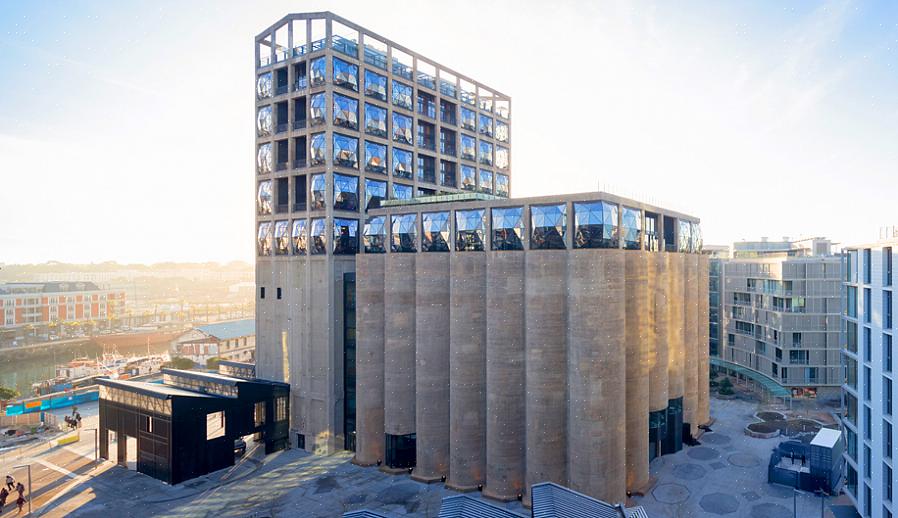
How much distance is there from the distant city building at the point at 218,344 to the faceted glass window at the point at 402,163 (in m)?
59.1

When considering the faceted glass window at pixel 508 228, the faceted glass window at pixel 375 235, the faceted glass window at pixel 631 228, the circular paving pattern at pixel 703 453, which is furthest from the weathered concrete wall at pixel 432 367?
the circular paving pattern at pixel 703 453

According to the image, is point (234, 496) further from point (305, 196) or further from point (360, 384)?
point (305, 196)

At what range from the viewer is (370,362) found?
40.7 meters

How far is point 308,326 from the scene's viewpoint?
1758 inches

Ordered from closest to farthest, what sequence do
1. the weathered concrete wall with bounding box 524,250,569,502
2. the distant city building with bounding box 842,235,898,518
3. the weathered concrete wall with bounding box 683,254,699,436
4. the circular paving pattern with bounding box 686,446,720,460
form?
the distant city building with bounding box 842,235,898,518
the weathered concrete wall with bounding box 524,250,569,502
the circular paving pattern with bounding box 686,446,720,460
the weathered concrete wall with bounding box 683,254,699,436

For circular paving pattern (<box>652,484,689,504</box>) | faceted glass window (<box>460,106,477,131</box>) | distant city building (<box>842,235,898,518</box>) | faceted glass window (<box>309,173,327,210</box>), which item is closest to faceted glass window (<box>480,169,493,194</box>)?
faceted glass window (<box>460,106,477,131</box>)

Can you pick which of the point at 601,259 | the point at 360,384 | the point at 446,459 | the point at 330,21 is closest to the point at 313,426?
the point at 360,384

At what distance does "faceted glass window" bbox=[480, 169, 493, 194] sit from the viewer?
209ft

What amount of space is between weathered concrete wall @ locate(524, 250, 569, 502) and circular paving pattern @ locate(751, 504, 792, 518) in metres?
12.8

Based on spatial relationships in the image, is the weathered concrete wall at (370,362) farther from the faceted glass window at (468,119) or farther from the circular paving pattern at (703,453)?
the faceted glass window at (468,119)

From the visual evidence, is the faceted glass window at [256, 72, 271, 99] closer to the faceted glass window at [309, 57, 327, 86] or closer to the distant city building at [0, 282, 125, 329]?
the faceted glass window at [309, 57, 327, 86]

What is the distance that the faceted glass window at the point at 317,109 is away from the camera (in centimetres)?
4384

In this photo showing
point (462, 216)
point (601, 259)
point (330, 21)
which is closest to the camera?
point (601, 259)

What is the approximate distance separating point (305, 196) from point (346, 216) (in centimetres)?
517
